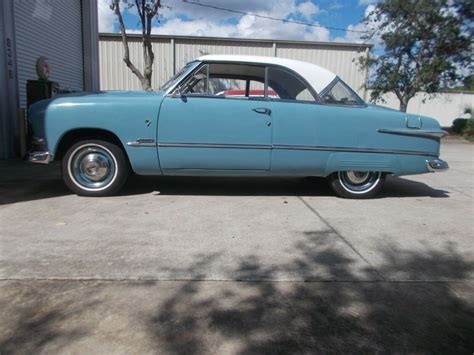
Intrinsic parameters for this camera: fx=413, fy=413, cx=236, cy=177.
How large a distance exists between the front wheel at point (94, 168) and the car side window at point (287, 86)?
6.90ft

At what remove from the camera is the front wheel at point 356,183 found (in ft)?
18.1

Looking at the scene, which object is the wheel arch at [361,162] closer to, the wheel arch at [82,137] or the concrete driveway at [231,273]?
the concrete driveway at [231,273]

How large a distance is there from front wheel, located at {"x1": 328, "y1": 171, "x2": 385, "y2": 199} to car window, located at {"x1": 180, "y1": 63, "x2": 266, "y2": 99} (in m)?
1.51

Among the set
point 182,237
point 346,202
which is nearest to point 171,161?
point 182,237

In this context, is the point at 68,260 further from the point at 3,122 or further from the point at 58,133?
the point at 3,122

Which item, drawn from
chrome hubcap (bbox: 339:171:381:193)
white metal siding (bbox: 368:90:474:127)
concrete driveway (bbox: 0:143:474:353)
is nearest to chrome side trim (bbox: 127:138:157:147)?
concrete driveway (bbox: 0:143:474:353)

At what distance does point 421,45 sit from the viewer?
53.4ft

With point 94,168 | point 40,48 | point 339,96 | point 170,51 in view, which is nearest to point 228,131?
point 339,96

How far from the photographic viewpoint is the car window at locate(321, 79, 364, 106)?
17.3 feet

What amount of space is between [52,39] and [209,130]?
7.12m

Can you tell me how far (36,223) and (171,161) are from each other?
1651 mm

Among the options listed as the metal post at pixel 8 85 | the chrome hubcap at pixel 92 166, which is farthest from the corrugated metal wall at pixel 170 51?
the chrome hubcap at pixel 92 166

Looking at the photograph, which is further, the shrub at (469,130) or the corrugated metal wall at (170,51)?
the corrugated metal wall at (170,51)

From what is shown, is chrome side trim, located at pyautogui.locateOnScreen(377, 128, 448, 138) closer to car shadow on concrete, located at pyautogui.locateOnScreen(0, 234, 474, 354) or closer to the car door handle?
the car door handle
